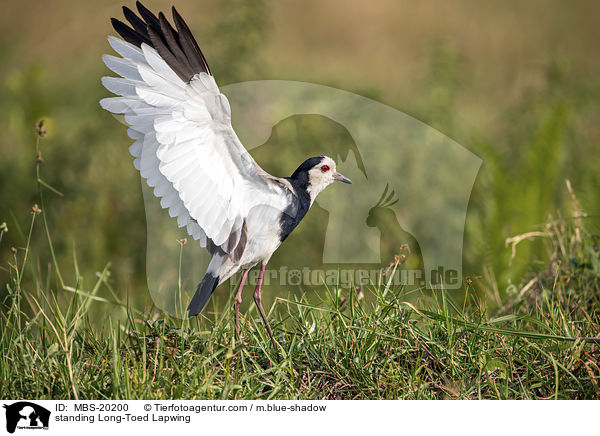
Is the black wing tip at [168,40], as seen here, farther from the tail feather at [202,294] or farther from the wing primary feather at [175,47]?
the tail feather at [202,294]

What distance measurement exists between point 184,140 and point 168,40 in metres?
0.45

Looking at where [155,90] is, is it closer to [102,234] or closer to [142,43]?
[142,43]

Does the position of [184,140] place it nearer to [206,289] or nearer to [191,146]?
[191,146]

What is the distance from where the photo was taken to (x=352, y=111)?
647 cm

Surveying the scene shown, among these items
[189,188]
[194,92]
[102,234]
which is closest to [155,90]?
[194,92]

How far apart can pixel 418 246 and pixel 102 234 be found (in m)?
3.42

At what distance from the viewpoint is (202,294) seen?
3023 mm
